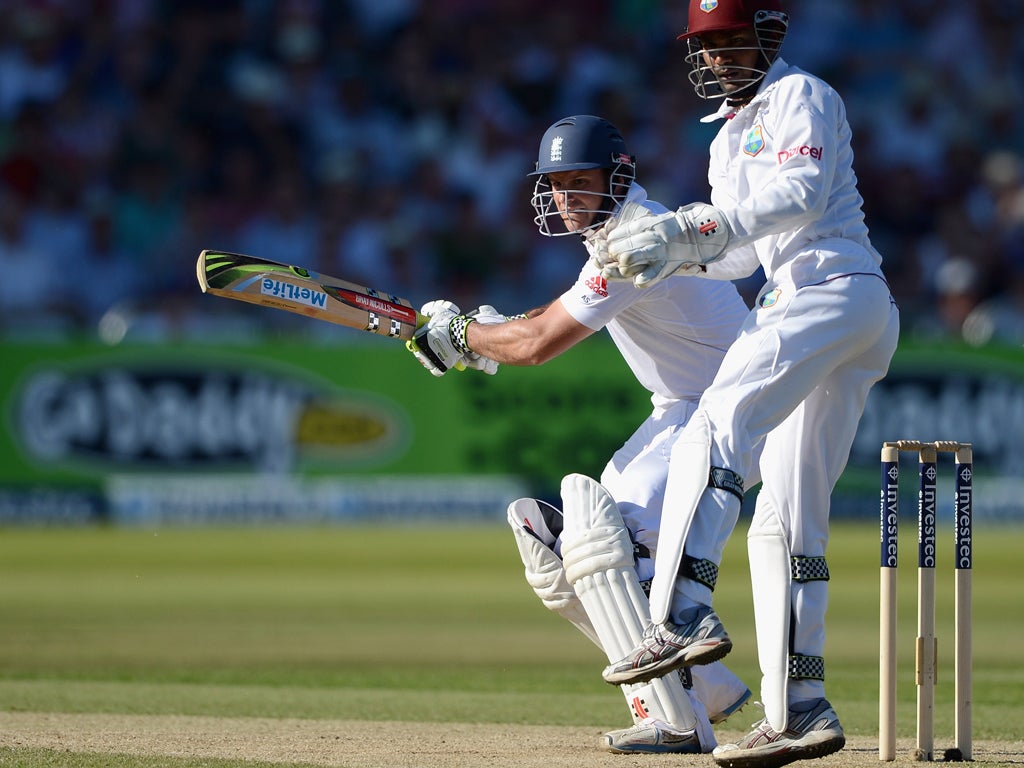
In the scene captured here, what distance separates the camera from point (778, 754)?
12.7 feet

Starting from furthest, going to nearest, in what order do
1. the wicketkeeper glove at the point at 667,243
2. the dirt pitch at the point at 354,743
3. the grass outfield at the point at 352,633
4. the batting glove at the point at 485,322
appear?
the grass outfield at the point at 352,633, the batting glove at the point at 485,322, the dirt pitch at the point at 354,743, the wicketkeeper glove at the point at 667,243

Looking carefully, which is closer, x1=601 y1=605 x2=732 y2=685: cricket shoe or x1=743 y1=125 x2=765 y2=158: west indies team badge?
x1=601 y1=605 x2=732 y2=685: cricket shoe

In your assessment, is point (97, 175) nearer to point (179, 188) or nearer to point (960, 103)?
point (179, 188)

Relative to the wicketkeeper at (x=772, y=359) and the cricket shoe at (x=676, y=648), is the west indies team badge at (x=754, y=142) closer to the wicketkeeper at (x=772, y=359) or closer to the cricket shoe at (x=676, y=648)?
the wicketkeeper at (x=772, y=359)

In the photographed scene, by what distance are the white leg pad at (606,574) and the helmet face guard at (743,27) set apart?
1102mm

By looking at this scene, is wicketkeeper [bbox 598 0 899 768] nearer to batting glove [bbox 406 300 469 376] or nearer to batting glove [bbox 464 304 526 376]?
batting glove [bbox 464 304 526 376]

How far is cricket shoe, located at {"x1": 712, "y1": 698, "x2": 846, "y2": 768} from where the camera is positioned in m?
3.88

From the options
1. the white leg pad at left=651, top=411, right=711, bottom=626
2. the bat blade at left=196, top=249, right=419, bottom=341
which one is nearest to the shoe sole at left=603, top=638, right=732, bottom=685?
the white leg pad at left=651, top=411, right=711, bottom=626

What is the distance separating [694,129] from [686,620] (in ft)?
37.1

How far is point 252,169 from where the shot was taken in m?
13.7

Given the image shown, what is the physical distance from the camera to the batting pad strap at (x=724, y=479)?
3.82 m

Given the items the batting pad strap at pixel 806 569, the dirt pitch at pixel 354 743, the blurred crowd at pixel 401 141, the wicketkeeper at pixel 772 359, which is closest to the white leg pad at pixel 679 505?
the wicketkeeper at pixel 772 359

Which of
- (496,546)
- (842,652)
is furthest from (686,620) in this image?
(496,546)

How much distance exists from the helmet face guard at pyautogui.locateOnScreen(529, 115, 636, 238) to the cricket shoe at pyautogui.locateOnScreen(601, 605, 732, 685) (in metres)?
1.24
